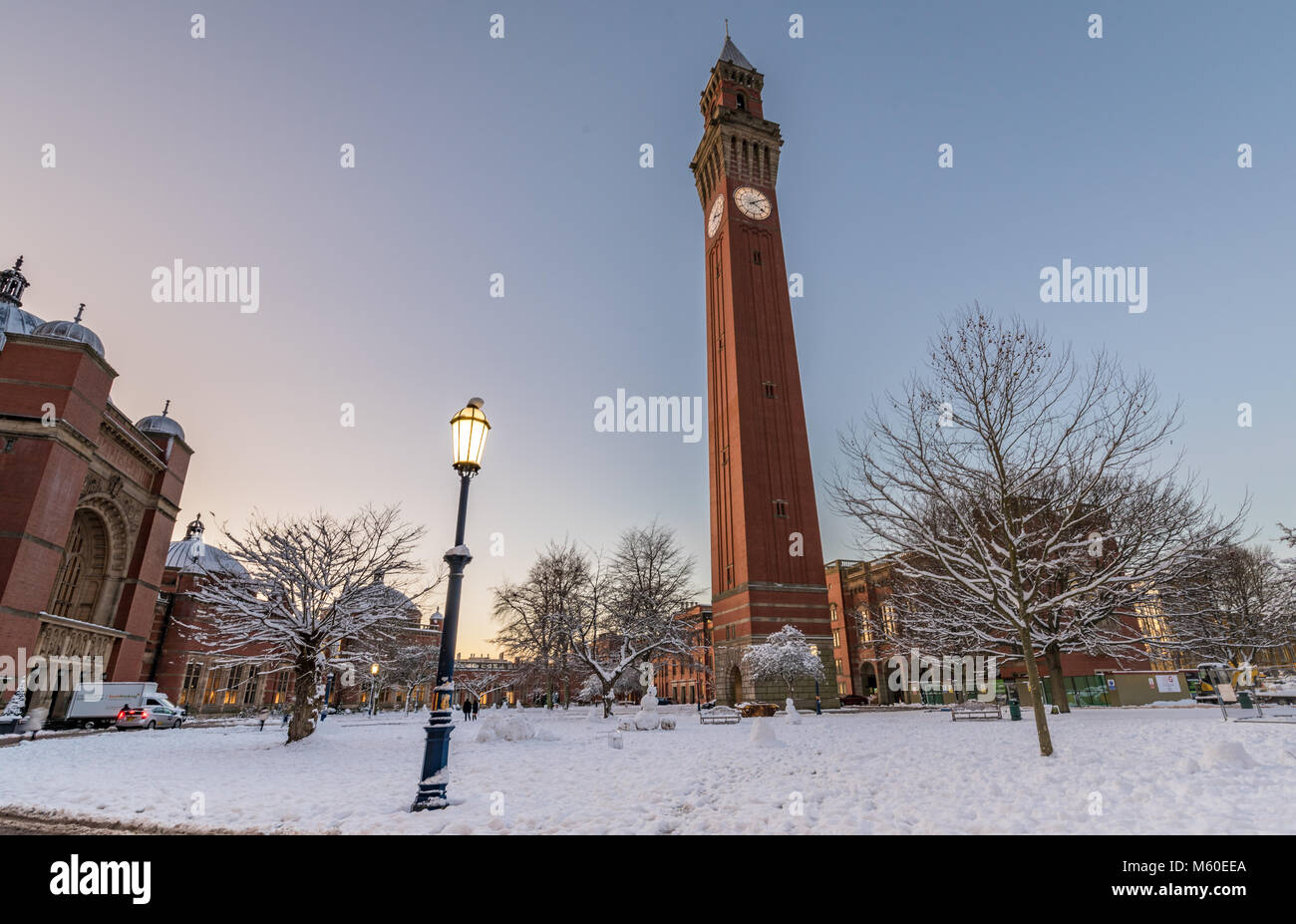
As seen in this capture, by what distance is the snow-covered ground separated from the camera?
693 centimetres

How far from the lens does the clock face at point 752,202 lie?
167ft

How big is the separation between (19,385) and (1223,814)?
4363 centimetres

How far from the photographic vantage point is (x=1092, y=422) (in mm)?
12992

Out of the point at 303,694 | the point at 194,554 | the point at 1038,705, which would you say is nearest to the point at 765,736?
the point at 1038,705

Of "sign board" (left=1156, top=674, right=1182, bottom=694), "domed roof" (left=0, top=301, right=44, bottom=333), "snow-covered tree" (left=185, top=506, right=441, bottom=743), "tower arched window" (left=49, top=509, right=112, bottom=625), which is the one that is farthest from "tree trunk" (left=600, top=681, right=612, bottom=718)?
"domed roof" (left=0, top=301, right=44, bottom=333)

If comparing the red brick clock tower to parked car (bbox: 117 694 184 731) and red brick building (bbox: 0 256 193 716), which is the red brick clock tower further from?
red brick building (bbox: 0 256 193 716)

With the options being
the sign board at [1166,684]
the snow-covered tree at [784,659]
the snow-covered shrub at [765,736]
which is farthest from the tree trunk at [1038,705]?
the sign board at [1166,684]

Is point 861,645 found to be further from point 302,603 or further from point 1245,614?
point 302,603

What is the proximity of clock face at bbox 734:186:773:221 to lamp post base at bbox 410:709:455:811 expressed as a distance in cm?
5073

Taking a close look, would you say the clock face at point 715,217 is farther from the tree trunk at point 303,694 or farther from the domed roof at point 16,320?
the domed roof at point 16,320

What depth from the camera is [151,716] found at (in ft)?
103
